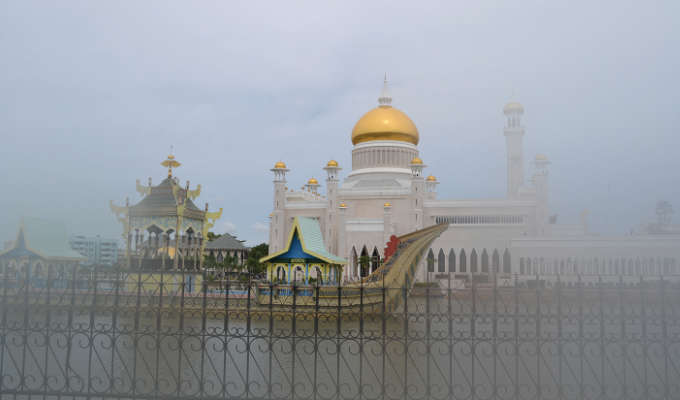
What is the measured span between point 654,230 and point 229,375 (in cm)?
1933

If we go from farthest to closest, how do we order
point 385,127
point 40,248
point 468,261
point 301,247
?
point 385,127, point 468,261, point 40,248, point 301,247

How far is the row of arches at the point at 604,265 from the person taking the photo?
2222 cm

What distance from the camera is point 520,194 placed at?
37281 millimetres

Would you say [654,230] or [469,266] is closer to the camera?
[654,230]

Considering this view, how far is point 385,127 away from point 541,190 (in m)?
13.8

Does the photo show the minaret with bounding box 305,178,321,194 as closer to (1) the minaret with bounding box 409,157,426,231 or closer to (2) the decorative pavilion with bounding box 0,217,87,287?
(1) the minaret with bounding box 409,157,426,231

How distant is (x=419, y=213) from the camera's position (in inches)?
1463

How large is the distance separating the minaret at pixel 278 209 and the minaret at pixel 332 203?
3569 millimetres

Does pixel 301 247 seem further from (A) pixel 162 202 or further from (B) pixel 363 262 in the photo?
(B) pixel 363 262

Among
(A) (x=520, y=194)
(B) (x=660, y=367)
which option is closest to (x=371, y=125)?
(A) (x=520, y=194)

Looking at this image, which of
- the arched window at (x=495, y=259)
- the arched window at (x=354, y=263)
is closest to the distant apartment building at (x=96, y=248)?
the arched window at (x=354, y=263)

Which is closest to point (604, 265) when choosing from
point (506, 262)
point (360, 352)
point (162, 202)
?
point (506, 262)

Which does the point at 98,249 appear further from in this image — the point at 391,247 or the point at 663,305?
the point at 663,305

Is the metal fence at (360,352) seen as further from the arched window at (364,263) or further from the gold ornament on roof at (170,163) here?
the arched window at (364,263)
